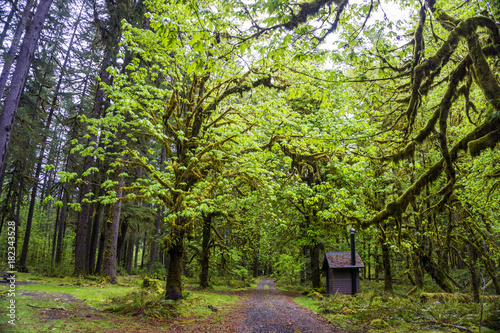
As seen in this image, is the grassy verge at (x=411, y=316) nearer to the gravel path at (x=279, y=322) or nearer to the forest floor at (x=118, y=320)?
the gravel path at (x=279, y=322)

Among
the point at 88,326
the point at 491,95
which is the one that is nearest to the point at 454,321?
the point at 491,95

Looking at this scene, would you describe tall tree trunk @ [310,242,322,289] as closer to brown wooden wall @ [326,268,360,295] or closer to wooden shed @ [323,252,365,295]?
wooden shed @ [323,252,365,295]

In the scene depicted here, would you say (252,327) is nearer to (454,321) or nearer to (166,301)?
(166,301)

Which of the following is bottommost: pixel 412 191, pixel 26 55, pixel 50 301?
pixel 50 301

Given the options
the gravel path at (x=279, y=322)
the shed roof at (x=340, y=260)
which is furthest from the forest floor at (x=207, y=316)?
the shed roof at (x=340, y=260)

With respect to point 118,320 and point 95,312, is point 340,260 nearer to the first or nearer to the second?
point 118,320

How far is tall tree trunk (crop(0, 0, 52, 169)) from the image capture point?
832 centimetres

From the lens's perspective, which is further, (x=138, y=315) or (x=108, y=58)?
(x=108, y=58)

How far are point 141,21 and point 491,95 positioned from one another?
14311 millimetres

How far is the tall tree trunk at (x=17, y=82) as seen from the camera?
8.32 meters

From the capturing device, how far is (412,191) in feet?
18.8

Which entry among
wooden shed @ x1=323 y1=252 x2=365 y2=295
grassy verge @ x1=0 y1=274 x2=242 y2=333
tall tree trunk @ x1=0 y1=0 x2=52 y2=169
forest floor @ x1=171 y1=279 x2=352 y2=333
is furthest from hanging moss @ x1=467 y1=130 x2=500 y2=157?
wooden shed @ x1=323 y1=252 x2=365 y2=295

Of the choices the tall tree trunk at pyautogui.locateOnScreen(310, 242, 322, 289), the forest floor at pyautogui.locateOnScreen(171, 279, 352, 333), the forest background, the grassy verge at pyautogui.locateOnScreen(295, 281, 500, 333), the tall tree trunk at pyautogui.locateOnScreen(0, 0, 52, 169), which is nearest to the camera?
the forest background

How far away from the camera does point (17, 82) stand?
879 cm
